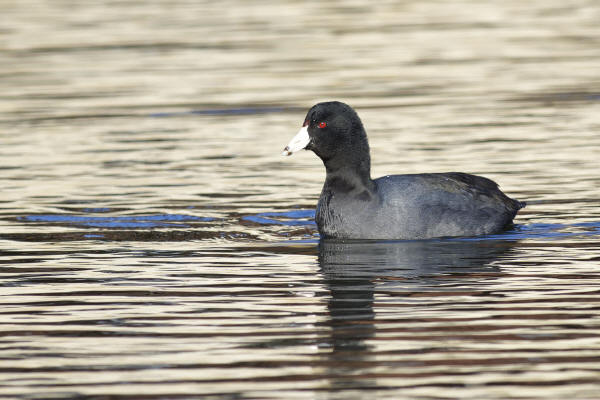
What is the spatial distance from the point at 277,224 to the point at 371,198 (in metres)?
1.34

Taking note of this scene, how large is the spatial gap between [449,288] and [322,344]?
1791 mm

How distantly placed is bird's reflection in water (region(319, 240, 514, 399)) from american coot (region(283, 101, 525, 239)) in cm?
13

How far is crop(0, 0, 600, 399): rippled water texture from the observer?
7.43m

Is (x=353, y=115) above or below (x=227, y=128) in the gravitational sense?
above

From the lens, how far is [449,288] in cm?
941

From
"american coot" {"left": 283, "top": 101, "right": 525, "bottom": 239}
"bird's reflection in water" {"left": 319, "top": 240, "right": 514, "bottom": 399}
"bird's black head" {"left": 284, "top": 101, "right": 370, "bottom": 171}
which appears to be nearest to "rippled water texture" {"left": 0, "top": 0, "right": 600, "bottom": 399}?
"bird's reflection in water" {"left": 319, "top": 240, "right": 514, "bottom": 399}

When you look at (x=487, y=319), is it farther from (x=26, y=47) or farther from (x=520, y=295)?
(x=26, y=47)

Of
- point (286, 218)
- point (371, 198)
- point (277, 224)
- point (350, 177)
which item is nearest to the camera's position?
point (371, 198)

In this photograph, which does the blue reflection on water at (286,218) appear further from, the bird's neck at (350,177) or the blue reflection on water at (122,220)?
the bird's neck at (350,177)

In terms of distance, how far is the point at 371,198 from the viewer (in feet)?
38.2

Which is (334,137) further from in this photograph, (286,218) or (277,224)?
(286,218)

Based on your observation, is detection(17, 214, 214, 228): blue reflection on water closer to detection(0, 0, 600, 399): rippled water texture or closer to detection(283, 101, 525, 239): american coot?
detection(0, 0, 600, 399): rippled water texture

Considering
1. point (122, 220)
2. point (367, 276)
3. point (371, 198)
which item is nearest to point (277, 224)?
point (371, 198)

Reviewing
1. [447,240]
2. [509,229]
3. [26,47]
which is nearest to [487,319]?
[447,240]
